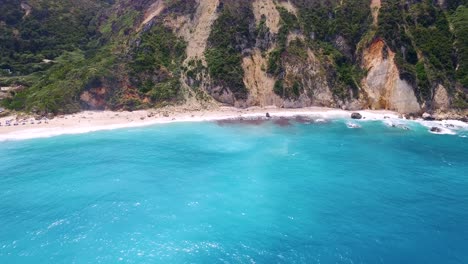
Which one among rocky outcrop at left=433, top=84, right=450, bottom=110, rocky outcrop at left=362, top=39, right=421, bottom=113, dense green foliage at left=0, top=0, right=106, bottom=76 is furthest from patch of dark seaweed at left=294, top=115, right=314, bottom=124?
dense green foliage at left=0, top=0, right=106, bottom=76

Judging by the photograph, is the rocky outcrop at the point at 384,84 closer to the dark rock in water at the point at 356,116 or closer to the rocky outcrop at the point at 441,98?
the rocky outcrop at the point at 441,98

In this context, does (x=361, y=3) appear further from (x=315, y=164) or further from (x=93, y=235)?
(x=93, y=235)

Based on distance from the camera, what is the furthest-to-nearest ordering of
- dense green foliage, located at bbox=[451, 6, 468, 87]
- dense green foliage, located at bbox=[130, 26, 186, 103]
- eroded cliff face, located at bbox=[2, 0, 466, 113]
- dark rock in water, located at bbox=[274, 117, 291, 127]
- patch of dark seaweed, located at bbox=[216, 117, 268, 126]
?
dense green foliage, located at bbox=[130, 26, 186, 103] → eroded cliff face, located at bbox=[2, 0, 466, 113] → dense green foliage, located at bbox=[451, 6, 468, 87] → patch of dark seaweed, located at bbox=[216, 117, 268, 126] → dark rock in water, located at bbox=[274, 117, 291, 127]

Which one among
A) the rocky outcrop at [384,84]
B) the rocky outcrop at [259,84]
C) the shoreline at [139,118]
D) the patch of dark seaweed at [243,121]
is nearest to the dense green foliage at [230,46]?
the rocky outcrop at [259,84]

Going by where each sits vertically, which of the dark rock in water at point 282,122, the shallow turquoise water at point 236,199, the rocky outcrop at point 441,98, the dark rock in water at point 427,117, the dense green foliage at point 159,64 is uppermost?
the dense green foliage at point 159,64

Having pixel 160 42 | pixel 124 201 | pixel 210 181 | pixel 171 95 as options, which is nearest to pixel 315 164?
pixel 210 181

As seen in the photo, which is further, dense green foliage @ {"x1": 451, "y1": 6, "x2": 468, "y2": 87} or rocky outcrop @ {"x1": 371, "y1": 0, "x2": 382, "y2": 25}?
rocky outcrop @ {"x1": 371, "y1": 0, "x2": 382, "y2": 25}

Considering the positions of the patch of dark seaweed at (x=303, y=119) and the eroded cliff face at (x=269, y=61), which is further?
the eroded cliff face at (x=269, y=61)

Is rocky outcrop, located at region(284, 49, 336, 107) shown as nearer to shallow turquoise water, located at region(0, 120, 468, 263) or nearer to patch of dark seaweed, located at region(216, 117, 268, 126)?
patch of dark seaweed, located at region(216, 117, 268, 126)
